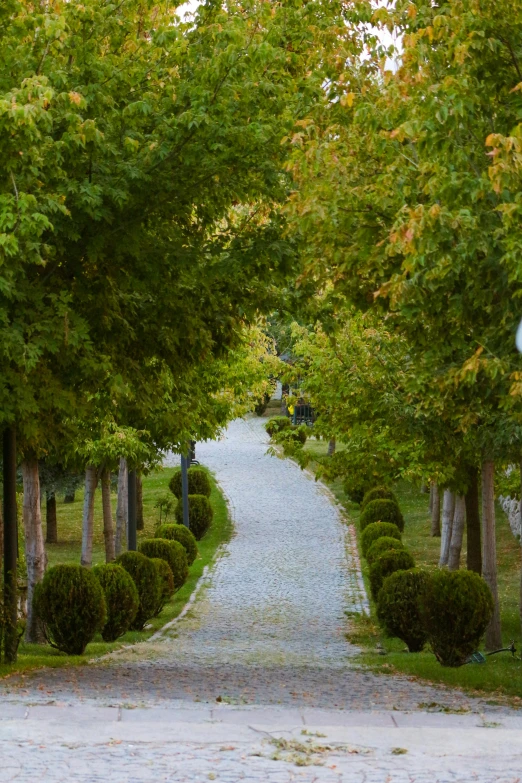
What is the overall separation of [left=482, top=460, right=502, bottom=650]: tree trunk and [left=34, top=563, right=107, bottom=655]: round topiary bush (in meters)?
5.87

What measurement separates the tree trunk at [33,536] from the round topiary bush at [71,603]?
10.5 feet

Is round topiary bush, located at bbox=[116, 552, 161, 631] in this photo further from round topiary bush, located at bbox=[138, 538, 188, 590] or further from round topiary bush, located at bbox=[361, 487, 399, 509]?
round topiary bush, located at bbox=[361, 487, 399, 509]

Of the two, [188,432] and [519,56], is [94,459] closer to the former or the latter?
[188,432]

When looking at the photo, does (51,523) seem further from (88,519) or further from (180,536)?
(88,519)

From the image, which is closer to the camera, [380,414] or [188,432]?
[380,414]

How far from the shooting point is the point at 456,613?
13.9 metres

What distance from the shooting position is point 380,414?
16.6m

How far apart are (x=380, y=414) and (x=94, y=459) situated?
565 cm

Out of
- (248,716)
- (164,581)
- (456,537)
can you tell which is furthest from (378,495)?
(248,716)

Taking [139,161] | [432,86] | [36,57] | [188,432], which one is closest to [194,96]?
[139,161]

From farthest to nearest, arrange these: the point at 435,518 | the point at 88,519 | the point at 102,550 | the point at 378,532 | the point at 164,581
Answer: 1. the point at 102,550
2. the point at 435,518
3. the point at 378,532
4. the point at 88,519
5. the point at 164,581

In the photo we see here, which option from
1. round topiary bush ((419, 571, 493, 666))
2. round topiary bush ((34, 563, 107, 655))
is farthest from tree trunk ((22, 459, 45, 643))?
round topiary bush ((419, 571, 493, 666))

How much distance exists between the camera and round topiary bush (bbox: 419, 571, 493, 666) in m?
13.9

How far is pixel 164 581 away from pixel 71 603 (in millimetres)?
5897
